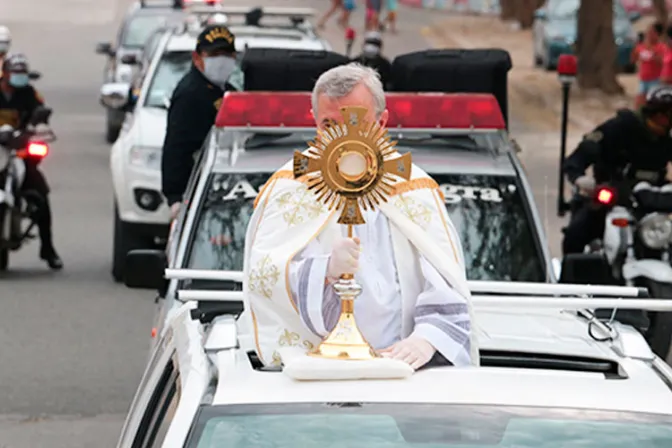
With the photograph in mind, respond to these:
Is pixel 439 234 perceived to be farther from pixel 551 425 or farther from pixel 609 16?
pixel 609 16

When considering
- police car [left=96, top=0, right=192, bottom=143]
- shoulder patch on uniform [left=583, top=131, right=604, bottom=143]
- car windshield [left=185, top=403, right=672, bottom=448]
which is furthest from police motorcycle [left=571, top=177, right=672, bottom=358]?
police car [left=96, top=0, right=192, bottom=143]

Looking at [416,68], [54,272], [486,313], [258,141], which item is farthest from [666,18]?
[486,313]

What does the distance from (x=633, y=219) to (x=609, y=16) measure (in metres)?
20.3

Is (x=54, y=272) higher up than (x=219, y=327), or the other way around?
(x=219, y=327)

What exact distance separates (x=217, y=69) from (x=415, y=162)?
337 centimetres

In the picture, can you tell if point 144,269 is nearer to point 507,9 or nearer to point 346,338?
point 346,338

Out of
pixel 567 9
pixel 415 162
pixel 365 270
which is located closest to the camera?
pixel 365 270

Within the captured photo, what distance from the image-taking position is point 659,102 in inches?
481

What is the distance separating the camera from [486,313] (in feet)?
18.9

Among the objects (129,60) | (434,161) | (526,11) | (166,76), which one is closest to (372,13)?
(526,11)

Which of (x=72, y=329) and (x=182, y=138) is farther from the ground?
(x=182, y=138)

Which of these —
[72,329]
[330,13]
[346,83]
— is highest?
[346,83]

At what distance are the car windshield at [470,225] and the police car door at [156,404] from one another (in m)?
2.87

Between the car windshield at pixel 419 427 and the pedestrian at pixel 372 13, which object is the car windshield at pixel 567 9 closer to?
the pedestrian at pixel 372 13
